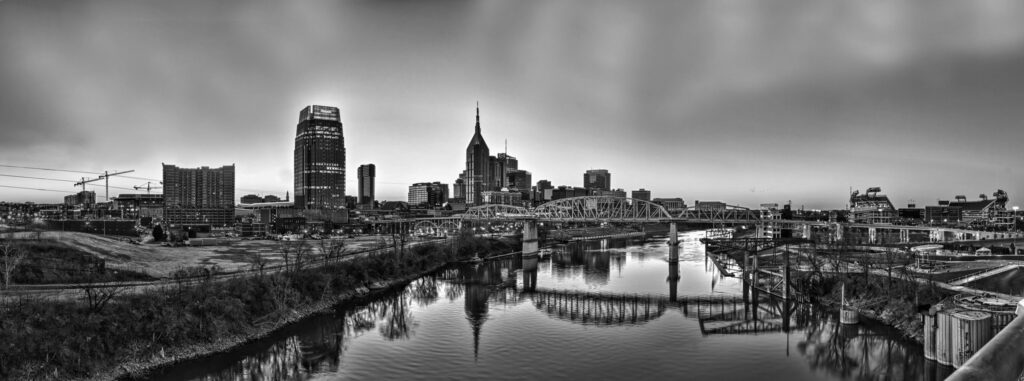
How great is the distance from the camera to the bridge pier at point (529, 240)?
77.6 meters

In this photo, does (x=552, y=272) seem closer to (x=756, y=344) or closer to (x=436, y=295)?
(x=436, y=295)

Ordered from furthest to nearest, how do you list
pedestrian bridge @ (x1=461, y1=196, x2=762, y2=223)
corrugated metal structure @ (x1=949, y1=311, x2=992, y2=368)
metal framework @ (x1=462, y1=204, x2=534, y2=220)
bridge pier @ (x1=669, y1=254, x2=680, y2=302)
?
metal framework @ (x1=462, y1=204, x2=534, y2=220) → pedestrian bridge @ (x1=461, y1=196, x2=762, y2=223) → bridge pier @ (x1=669, y1=254, x2=680, y2=302) → corrugated metal structure @ (x1=949, y1=311, x2=992, y2=368)

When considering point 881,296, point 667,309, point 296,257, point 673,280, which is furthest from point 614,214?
point 881,296

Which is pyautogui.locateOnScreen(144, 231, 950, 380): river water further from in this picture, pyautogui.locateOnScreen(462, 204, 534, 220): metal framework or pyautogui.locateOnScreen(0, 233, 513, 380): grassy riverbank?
pyautogui.locateOnScreen(462, 204, 534, 220): metal framework

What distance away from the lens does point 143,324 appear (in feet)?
76.3

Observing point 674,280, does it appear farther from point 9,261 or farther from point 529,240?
point 9,261

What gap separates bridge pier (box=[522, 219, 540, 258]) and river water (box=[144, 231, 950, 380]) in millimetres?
33010

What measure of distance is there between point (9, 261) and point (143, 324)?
597 inches

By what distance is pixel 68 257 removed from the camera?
121ft

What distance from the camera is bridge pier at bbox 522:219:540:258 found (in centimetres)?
7756

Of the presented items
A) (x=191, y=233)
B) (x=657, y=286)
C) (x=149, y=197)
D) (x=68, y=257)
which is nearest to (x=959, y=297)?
(x=657, y=286)

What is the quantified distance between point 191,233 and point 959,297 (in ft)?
296

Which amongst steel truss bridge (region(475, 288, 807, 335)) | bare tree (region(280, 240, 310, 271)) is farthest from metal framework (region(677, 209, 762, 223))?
bare tree (region(280, 240, 310, 271))

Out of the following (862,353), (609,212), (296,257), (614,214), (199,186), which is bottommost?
(862,353)
